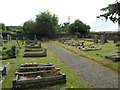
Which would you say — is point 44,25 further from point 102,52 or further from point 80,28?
point 102,52

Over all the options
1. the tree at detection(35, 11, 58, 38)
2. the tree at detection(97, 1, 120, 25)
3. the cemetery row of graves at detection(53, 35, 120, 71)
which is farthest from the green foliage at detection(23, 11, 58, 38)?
the tree at detection(97, 1, 120, 25)

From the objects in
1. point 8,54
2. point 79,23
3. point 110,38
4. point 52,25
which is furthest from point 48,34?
point 8,54

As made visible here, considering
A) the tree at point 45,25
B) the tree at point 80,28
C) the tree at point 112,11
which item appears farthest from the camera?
the tree at point 80,28

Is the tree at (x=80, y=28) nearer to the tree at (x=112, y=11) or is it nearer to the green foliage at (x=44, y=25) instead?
the green foliage at (x=44, y=25)

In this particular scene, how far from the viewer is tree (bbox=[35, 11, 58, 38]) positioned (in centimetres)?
4850

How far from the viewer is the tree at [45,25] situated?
48.5 m

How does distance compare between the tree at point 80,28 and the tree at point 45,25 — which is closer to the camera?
the tree at point 45,25

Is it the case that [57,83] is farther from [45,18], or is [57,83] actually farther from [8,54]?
[45,18]

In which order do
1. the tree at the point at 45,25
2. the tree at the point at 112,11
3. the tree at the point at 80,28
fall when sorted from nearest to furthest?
1. the tree at the point at 112,11
2. the tree at the point at 45,25
3. the tree at the point at 80,28

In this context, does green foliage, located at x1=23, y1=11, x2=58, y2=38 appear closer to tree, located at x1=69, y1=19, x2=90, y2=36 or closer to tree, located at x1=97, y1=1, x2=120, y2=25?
tree, located at x1=69, y1=19, x2=90, y2=36

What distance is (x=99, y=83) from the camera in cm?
762

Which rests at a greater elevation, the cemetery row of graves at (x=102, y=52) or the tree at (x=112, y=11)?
the tree at (x=112, y=11)

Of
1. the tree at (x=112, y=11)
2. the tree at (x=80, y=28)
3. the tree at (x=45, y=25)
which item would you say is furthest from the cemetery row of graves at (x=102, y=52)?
the tree at (x=80, y=28)

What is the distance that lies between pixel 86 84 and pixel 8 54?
10.8m
